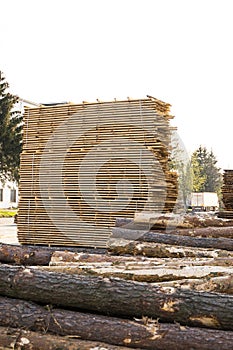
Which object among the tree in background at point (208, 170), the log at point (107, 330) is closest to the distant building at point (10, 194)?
the tree in background at point (208, 170)

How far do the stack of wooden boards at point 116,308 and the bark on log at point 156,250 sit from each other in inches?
75.7

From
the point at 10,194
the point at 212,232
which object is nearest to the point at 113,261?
the point at 212,232

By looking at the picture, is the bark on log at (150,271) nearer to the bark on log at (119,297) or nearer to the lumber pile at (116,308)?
the lumber pile at (116,308)

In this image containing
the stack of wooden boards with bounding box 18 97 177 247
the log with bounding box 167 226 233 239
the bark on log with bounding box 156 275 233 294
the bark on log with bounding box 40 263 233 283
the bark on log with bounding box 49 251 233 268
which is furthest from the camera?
the stack of wooden boards with bounding box 18 97 177 247

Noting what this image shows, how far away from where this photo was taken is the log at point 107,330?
11.1 feet

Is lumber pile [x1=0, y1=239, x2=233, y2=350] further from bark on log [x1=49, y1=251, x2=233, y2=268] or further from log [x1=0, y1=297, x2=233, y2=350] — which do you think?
bark on log [x1=49, y1=251, x2=233, y2=268]

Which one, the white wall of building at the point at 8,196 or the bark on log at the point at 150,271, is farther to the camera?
the white wall of building at the point at 8,196

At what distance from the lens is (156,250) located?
650 cm

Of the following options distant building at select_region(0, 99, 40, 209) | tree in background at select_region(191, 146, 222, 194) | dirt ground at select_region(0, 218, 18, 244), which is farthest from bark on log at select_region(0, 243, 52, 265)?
tree in background at select_region(191, 146, 222, 194)

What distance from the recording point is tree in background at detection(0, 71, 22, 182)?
101 ft

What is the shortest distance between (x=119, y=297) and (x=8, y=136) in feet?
92.7

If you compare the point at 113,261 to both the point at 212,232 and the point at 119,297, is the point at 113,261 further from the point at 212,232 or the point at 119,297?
the point at 212,232

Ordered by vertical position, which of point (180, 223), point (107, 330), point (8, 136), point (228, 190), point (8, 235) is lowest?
point (8, 235)

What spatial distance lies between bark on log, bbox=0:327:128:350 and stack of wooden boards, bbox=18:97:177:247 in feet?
21.2
